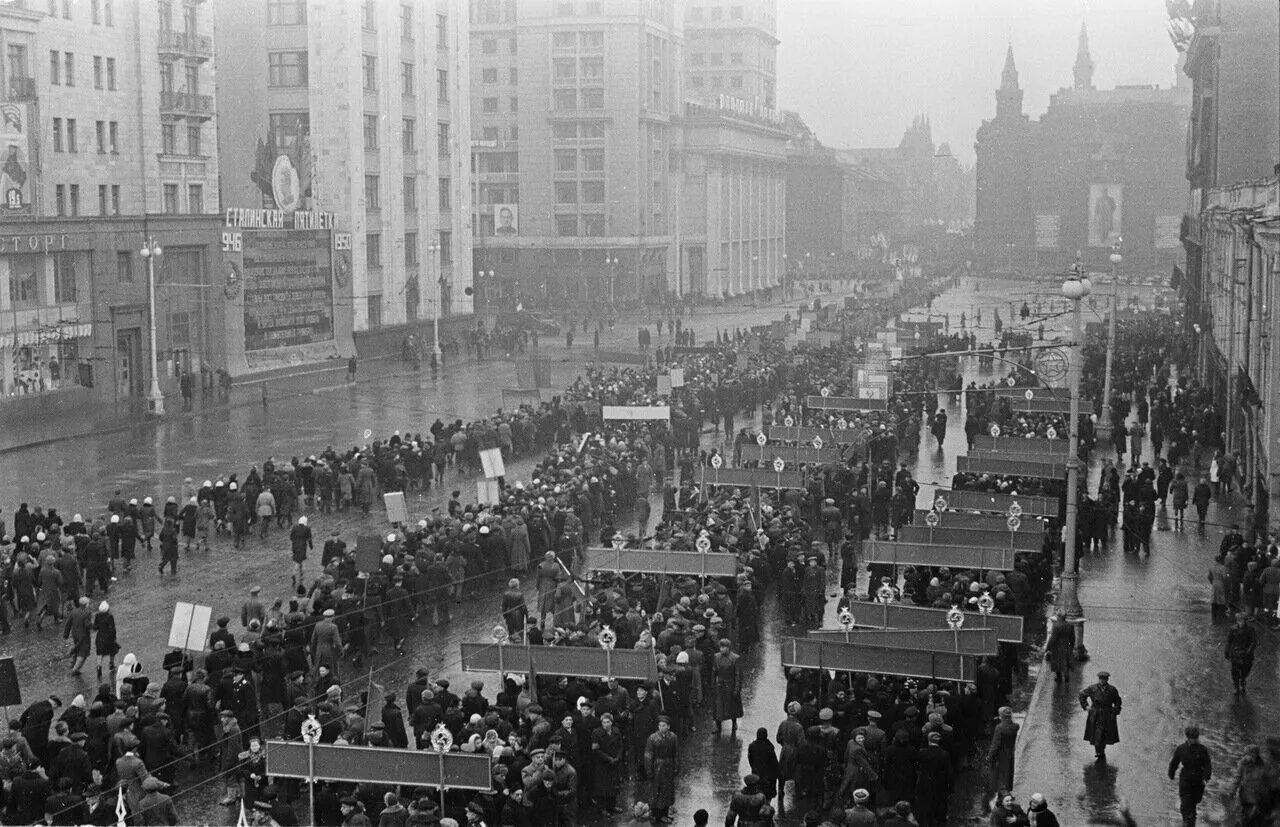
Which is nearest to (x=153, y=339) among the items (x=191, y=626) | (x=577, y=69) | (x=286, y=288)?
(x=286, y=288)

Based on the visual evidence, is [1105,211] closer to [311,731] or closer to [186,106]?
[186,106]

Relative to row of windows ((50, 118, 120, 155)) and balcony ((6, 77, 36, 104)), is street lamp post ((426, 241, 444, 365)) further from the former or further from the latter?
balcony ((6, 77, 36, 104))

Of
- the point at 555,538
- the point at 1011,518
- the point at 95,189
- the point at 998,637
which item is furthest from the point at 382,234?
the point at 998,637

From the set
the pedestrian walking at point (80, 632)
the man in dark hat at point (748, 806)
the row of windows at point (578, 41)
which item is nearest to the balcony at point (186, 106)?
the pedestrian walking at point (80, 632)

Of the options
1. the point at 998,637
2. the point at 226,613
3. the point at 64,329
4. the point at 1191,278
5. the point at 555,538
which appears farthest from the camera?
the point at 1191,278

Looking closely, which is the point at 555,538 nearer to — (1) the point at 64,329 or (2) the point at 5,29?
(1) the point at 64,329

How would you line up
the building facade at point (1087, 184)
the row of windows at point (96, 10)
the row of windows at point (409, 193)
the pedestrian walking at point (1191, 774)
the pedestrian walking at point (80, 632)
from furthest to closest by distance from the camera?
the building facade at point (1087, 184)
the row of windows at point (409, 193)
the row of windows at point (96, 10)
the pedestrian walking at point (80, 632)
the pedestrian walking at point (1191, 774)

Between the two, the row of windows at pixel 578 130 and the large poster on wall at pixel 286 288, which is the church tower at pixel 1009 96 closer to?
the row of windows at pixel 578 130
